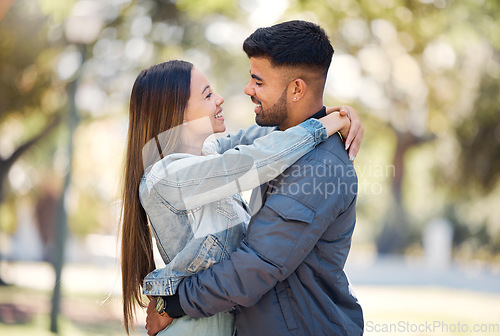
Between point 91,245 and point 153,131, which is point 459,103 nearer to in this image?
point 153,131

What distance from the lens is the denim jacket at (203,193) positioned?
252 centimetres

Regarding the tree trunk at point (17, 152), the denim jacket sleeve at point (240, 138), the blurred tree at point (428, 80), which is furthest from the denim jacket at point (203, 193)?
the tree trunk at point (17, 152)

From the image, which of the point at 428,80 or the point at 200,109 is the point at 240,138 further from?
the point at 428,80

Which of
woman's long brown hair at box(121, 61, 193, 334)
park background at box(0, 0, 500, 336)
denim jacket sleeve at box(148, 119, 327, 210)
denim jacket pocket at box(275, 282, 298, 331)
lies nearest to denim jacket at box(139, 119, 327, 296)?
denim jacket sleeve at box(148, 119, 327, 210)

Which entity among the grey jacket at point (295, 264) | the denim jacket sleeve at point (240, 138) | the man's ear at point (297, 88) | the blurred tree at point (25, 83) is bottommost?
→ the grey jacket at point (295, 264)

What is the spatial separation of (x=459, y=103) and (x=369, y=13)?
20.1 ft

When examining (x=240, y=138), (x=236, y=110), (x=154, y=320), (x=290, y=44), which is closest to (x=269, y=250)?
(x=154, y=320)

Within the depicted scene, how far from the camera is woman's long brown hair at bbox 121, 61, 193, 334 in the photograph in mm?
2758

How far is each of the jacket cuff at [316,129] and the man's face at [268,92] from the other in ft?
0.75

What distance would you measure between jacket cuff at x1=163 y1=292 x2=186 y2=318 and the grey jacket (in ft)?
0.12

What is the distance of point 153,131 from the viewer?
2766mm

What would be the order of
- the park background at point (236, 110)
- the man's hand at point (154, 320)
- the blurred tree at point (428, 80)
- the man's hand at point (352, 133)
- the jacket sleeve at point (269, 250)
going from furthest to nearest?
the blurred tree at point (428, 80), the park background at point (236, 110), the man's hand at point (352, 133), the man's hand at point (154, 320), the jacket sleeve at point (269, 250)

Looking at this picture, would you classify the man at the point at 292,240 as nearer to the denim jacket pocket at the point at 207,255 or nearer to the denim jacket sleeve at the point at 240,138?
the denim jacket pocket at the point at 207,255

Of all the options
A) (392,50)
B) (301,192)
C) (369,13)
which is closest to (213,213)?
(301,192)
